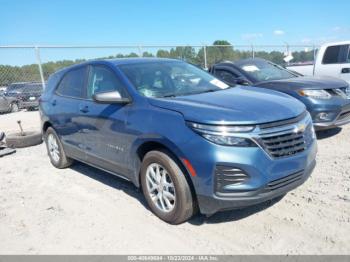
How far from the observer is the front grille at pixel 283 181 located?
3.05 meters

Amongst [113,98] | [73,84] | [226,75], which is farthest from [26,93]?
[113,98]

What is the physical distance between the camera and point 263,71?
7316 millimetres

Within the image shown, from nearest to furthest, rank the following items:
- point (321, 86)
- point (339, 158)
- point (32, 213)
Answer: point (32, 213), point (339, 158), point (321, 86)

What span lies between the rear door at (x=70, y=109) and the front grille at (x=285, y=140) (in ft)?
9.32

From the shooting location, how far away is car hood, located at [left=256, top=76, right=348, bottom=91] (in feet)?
19.6

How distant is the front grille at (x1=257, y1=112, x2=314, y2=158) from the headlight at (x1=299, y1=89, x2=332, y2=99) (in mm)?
2738

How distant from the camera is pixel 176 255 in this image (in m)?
3.00

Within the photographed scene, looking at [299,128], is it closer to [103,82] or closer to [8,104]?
[103,82]

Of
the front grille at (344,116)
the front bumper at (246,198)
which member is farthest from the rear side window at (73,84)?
the front grille at (344,116)

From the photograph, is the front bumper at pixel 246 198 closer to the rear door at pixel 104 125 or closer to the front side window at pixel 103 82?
the rear door at pixel 104 125

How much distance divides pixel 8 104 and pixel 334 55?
48.0 ft

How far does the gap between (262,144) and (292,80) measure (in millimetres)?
3913

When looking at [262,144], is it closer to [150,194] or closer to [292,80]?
[150,194]

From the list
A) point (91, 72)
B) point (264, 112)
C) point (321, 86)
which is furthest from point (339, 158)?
point (91, 72)
